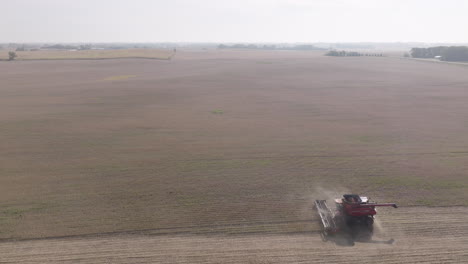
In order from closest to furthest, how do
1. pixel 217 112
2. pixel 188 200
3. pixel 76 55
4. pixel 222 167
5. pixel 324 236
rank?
1. pixel 324 236
2. pixel 188 200
3. pixel 222 167
4. pixel 217 112
5. pixel 76 55

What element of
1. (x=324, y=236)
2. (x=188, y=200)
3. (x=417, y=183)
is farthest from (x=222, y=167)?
(x=417, y=183)

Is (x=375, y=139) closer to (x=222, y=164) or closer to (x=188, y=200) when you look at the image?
(x=222, y=164)

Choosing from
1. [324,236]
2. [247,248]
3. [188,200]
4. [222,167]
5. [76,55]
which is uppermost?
[76,55]

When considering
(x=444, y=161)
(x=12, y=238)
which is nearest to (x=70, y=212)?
(x=12, y=238)

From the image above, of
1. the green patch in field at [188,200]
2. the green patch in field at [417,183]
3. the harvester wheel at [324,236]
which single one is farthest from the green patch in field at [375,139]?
the green patch in field at [188,200]

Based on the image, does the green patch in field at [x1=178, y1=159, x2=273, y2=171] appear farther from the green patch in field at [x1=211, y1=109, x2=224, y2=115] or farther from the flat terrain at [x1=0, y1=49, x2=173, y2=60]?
the flat terrain at [x1=0, y1=49, x2=173, y2=60]

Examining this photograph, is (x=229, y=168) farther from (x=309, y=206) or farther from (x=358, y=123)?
(x=358, y=123)

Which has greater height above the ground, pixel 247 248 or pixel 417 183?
pixel 417 183
